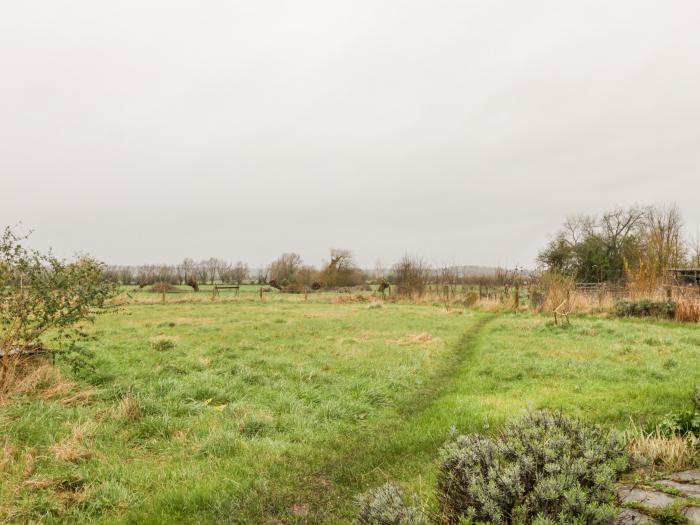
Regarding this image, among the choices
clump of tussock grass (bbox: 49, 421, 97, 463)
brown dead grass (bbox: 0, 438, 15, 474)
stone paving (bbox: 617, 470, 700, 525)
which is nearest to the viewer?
stone paving (bbox: 617, 470, 700, 525)

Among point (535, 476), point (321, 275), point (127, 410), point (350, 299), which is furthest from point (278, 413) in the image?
point (321, 275)

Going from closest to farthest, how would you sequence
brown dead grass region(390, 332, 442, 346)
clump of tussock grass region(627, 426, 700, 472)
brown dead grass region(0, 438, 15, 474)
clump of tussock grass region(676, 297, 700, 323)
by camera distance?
1. clump of tussock grass region(627, 426, 700, 472)
2. brown dead grass region(0, 438, 15, 474)
3. brown dead grass region(390, 332, 442, 346)
4. clump of tussock grass region(676, 297, 700, 323)

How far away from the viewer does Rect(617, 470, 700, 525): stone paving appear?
2.76 m

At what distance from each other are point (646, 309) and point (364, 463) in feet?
64.2

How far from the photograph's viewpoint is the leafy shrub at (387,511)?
267 centimetres

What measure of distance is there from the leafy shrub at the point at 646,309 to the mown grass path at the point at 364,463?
16273 mm

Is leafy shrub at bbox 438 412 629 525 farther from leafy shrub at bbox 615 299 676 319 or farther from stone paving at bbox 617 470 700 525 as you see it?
leafy shrub at bbox 615 299 676 319

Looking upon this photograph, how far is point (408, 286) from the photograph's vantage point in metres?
35.9

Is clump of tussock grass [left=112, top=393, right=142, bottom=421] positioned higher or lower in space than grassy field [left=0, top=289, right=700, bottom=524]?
higher

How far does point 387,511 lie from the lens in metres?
2.74

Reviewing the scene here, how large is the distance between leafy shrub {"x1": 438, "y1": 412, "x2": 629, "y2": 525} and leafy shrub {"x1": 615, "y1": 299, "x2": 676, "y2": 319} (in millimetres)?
19230

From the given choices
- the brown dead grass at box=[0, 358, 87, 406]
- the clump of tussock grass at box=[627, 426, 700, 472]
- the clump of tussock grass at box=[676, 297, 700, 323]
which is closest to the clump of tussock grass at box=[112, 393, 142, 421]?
the brown dead grass at box=[0, 358, 87, 406]

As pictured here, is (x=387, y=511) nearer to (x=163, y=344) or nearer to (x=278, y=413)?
(x=278, y=413)

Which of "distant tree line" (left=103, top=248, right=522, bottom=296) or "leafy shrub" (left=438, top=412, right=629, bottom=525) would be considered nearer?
"leafy shrub" (left=438, top=412, right=629, bottom=525)
